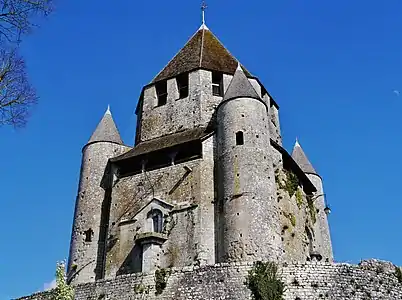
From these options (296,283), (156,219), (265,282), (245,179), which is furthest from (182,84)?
(296,283)

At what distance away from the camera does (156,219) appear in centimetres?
2520

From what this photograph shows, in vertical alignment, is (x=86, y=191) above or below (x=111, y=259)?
above

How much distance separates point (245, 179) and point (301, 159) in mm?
12072

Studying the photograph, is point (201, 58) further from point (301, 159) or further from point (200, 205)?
point (200, 205)

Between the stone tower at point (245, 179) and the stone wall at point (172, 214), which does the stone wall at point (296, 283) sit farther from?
the stone wall at point (172, 214)

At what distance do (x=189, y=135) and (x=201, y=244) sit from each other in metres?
6.24

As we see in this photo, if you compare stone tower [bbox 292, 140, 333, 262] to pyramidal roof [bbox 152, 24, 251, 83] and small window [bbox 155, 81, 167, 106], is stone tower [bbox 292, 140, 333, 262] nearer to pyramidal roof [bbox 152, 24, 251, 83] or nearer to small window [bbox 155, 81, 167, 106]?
pyramidal roof [bbox 152, 24, 251, 83]

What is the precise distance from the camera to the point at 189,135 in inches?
1056

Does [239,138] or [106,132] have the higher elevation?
[106,132]

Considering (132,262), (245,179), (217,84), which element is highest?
(217,84)

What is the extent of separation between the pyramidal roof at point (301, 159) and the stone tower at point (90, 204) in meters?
11.5

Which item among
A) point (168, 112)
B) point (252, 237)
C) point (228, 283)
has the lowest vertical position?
point (228, 283)

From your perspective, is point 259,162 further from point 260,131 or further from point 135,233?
point 135,233

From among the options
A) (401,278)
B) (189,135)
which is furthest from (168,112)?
(401,278)
